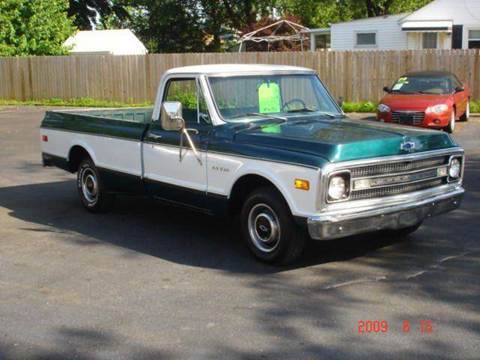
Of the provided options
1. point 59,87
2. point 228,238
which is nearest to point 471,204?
point 228,238

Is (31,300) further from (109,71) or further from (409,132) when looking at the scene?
(109,71)

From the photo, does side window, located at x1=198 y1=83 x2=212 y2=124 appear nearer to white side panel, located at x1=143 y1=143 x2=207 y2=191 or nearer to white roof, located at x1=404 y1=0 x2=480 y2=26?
white side panel, located at x1=143 y1=143 x2=207 y2=191

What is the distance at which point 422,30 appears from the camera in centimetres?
Result: 2808

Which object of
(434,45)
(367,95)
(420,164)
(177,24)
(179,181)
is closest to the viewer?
(420,164)

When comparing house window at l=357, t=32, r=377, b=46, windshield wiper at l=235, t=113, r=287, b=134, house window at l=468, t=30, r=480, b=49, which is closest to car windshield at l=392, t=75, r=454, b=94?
house window at l=468, t=30, r=480, b=49

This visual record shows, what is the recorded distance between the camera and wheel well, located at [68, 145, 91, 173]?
9.07 m

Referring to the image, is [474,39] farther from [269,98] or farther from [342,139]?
[342,139]

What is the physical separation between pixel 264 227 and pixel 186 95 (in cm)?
186

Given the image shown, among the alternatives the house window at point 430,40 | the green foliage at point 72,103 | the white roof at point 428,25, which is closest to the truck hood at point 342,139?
the green foliage at point 72,103

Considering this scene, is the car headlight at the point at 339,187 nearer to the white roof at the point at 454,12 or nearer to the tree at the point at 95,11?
the white roof at the point at 454,12

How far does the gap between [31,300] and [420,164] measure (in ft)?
11.6

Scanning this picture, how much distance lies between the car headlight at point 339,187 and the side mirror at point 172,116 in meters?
1.86

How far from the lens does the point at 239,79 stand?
285 inches

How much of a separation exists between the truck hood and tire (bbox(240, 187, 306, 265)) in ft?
1.55
